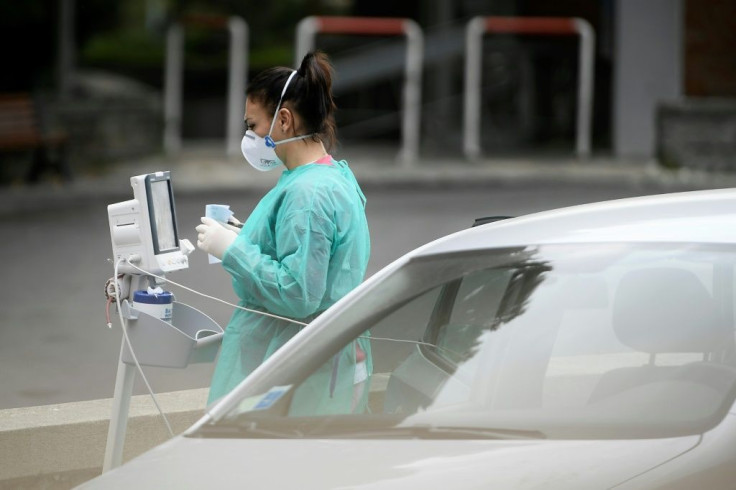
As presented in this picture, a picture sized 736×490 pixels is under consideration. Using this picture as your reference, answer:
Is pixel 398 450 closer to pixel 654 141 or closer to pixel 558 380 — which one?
pixel 558 380

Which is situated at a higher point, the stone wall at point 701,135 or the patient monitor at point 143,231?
the patient monitor at point 143,231

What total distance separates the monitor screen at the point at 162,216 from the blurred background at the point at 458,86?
407 inches

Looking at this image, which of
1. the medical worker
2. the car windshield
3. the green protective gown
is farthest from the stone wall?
the car windshield

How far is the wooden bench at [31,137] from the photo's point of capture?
1397 centimetres

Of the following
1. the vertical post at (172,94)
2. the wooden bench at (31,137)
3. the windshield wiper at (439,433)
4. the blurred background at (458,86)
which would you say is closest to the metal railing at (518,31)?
the blurred background at (458,86)

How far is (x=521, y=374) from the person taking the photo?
304cm

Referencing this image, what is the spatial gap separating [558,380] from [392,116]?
16.0m

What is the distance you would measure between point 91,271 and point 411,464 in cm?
774

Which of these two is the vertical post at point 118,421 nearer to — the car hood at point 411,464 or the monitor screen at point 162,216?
the monitor screen at point 162,216

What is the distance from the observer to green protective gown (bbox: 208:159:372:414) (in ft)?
12.5

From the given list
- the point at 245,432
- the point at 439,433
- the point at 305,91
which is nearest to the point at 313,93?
the point at 305,91

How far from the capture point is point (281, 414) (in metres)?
3.16

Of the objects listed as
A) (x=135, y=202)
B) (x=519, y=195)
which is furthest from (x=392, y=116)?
(x=135, y=202)

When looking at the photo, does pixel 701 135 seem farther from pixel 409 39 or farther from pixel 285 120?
pixel 285 120
